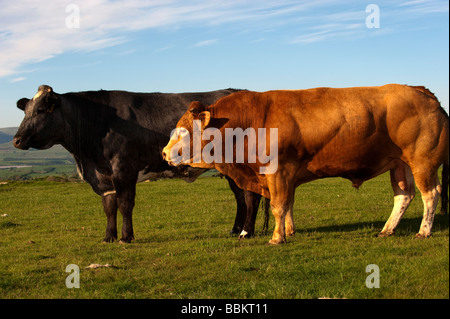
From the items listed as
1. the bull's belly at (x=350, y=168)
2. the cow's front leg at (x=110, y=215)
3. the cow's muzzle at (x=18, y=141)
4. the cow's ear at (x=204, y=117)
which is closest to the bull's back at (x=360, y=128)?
the bull's belly at (x=350, y=168)

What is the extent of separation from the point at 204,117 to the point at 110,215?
3.82 m

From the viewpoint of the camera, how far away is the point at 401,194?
10.3m

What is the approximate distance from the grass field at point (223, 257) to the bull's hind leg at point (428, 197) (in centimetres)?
23

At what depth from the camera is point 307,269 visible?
26.8 ft

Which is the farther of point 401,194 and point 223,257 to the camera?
point 401,194

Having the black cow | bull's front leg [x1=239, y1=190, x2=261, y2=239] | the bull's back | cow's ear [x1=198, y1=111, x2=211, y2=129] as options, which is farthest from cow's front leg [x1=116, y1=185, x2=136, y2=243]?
the bull's back

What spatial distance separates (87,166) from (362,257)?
655 centimetres

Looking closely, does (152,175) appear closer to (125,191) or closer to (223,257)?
(125,191)

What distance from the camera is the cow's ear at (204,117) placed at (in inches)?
383

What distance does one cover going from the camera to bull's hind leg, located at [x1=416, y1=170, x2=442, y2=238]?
9102mm

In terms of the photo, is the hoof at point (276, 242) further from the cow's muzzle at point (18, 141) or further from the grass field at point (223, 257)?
the cow's muzzle at point (18, 141)

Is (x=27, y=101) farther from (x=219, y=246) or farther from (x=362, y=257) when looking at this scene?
(x=362, y=257)

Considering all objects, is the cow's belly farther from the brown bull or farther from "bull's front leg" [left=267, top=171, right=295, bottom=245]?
"bull's front leg" [left=267, top=171, right=295, bottom=245]

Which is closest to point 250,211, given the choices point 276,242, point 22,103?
point 276,242
